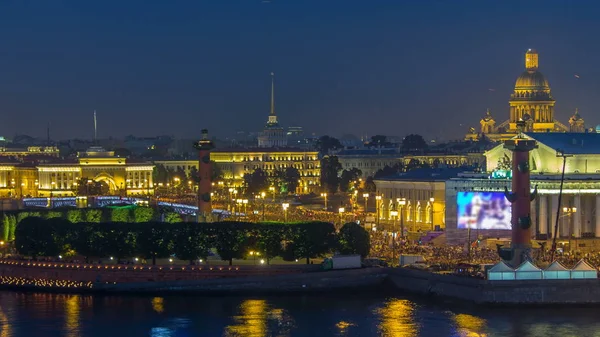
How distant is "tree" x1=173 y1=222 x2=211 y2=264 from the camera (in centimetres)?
5325

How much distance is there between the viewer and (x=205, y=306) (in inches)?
1919

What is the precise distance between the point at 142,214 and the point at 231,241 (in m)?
15.2

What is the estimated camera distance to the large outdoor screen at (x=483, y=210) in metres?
60.1

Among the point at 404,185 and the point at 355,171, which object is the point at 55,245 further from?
the point at 355,171

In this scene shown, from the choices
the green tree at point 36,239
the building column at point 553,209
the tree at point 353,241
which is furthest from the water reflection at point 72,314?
the building column at point 553,209

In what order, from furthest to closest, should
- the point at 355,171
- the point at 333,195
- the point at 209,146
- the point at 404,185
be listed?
the point at 355,171 → the point at 333,195 → the point at 404,185 → the point at 209,146

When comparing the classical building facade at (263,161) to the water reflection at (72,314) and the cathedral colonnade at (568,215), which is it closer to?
the cathedral colonnade at (568,215)

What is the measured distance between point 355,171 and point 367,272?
193 ft

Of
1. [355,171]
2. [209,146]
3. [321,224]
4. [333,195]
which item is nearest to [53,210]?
[209,146]

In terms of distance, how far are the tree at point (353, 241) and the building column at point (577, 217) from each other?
9498mm

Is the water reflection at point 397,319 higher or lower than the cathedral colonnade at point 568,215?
lower

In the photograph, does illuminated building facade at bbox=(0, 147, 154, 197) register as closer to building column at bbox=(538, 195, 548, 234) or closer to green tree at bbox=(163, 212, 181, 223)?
green tree at bbox=(163, 212, 181, 223)

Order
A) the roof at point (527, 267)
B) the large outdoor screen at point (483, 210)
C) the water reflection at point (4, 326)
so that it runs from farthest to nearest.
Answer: the large outdoor screen at point (483, 210) < the roof at point (527, 267) < the water reflection at point (4, 326)

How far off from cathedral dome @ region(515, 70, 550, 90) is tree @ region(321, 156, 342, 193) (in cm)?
1265
